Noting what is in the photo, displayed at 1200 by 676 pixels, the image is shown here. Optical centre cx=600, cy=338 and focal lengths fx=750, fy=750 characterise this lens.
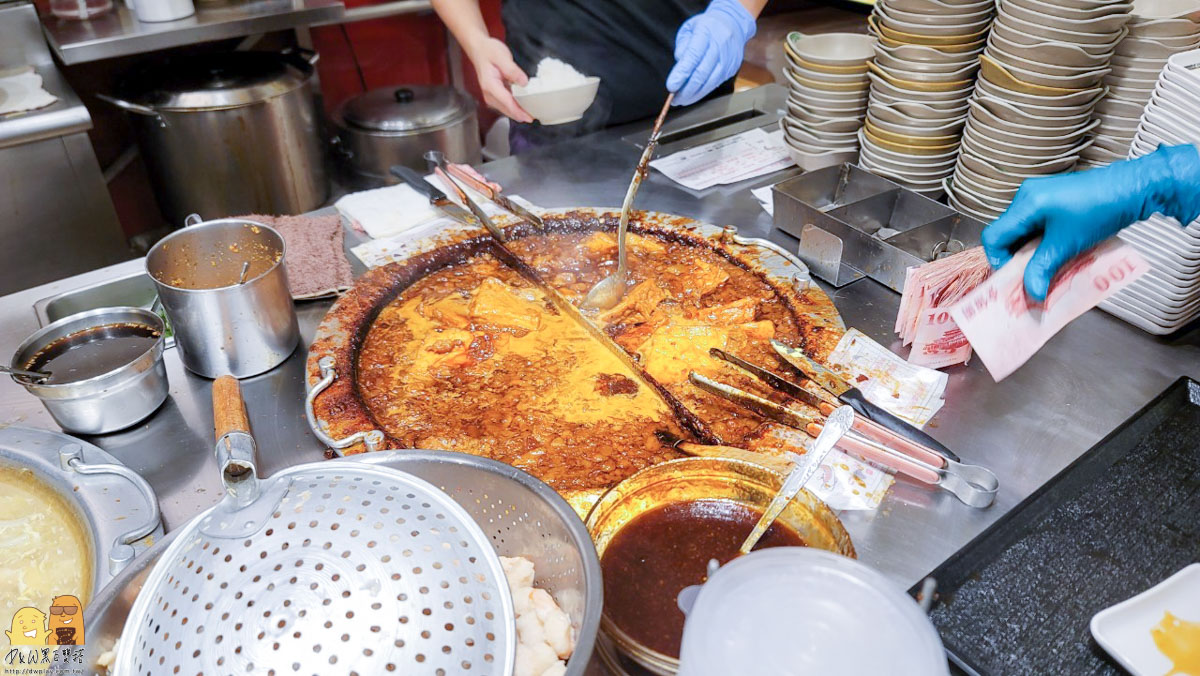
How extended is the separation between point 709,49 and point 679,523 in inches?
72.0

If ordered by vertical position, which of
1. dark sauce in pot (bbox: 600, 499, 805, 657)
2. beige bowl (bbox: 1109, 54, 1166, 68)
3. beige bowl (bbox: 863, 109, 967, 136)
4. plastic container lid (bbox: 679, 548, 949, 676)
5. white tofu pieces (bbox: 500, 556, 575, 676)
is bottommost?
dark sauce in pot (bbox: 600, 499, 805, 657)

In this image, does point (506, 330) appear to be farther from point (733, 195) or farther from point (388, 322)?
point (733, 195)

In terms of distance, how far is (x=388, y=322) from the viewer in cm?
224

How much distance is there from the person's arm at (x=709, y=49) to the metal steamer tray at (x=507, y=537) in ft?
5.90

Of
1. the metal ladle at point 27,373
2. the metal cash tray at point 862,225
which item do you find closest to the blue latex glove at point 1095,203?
the metal cash tray at point 862,225

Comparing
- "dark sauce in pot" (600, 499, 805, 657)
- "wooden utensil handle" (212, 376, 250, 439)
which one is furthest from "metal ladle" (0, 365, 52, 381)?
"dark sauce in pot" (600, 499, 805, 657)

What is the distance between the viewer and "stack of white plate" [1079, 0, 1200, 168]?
2254 millimetres

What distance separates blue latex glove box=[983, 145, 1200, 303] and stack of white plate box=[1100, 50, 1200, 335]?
0.15 metres

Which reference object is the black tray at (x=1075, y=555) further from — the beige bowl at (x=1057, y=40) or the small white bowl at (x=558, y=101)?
the small white bowl at (x=558, y=101)

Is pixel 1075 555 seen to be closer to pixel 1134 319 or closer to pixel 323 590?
pixel 1134 319

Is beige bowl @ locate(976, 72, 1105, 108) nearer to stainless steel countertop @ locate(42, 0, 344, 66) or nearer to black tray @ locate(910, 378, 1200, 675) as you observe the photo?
black tray @ locate(910, 378, 1200, 675)

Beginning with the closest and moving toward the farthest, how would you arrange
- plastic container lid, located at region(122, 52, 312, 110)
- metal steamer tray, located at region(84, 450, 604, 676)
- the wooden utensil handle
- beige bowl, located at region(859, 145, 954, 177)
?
1. metal steamer tray, located at region(84, 450, 604, 676)
2. the wooden utensil handle
3. beige bowl, located at region(859, 145, 954, 177)
4. plastic container lid, located at region(122, 52, 312, 110)

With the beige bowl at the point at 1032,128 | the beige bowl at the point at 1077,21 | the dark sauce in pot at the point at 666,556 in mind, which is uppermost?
the beige bowl at the point at 1077,21

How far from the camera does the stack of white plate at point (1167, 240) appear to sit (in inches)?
74.6
